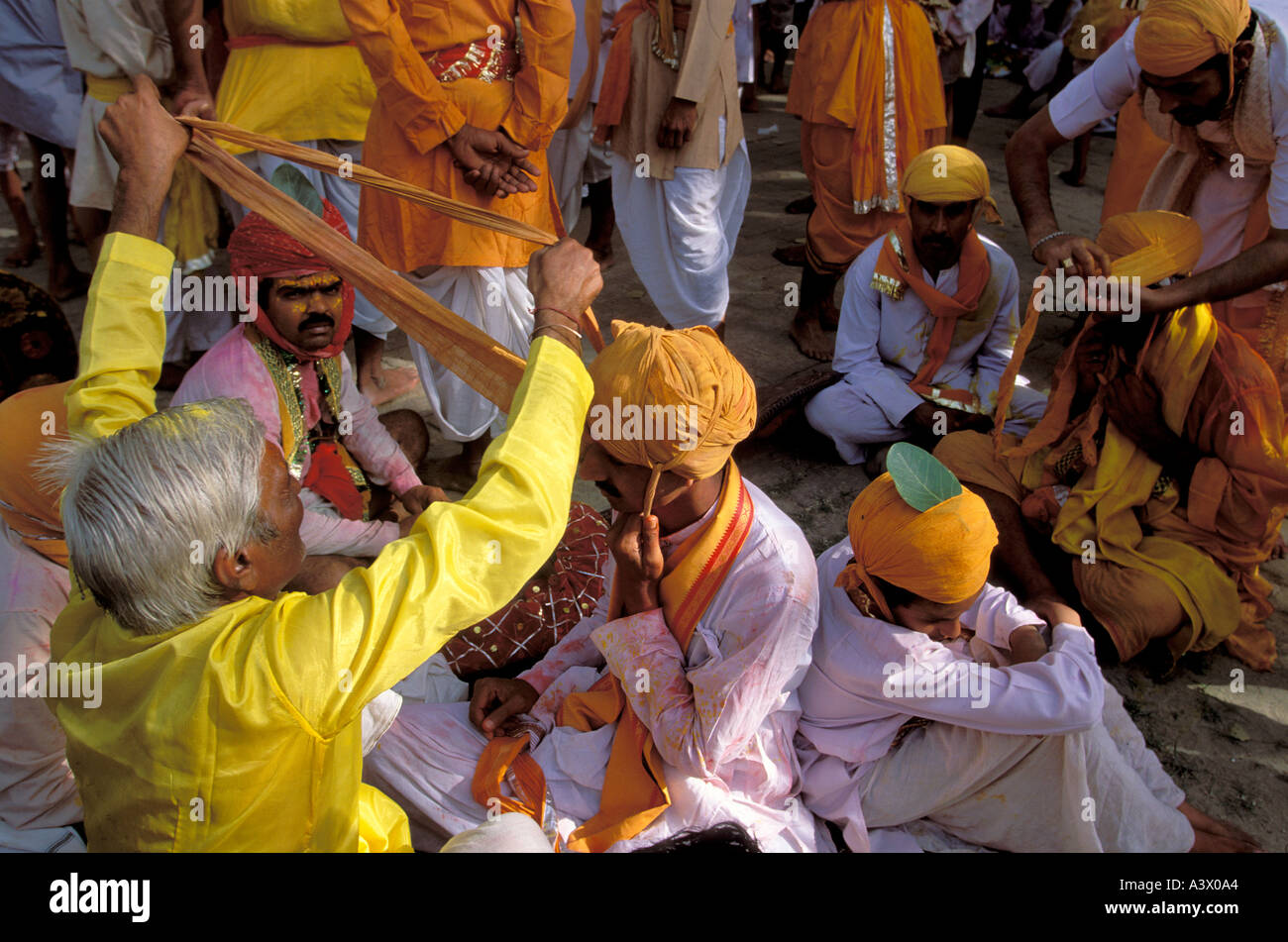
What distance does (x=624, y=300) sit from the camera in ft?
21.8

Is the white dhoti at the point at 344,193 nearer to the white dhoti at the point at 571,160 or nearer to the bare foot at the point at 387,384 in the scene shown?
the bare foot at the point at 387,384

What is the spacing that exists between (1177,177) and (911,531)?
2630 mm

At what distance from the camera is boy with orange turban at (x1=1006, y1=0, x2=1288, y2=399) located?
3432 millimetres

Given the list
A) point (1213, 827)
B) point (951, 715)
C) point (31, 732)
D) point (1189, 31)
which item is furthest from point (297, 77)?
point (1213, 827)

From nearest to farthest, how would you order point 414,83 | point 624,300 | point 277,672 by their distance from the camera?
point 277,672 → point 414,83 → point 624,300

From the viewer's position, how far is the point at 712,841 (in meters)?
2.54

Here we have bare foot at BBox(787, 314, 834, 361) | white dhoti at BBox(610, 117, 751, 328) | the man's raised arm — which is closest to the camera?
the man's raised arm

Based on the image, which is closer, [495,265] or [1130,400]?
[1130,400]

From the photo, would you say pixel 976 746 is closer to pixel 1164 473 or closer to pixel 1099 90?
pixel 1164 473

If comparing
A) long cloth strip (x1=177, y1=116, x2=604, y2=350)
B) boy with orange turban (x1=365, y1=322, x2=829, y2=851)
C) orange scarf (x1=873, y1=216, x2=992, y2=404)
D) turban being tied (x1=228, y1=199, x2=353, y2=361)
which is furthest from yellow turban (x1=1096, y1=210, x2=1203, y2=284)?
turban being tied (x1=228, y1=199, x2=353, y2=361)

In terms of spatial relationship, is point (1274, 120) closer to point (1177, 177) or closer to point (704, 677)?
point (1177, 177)

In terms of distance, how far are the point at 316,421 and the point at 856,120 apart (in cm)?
375

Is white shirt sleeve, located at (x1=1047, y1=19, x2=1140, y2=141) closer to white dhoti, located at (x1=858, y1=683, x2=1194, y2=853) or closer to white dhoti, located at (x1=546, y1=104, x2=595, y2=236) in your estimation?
white dhoti, located at (x1=858, y1=683, x2=1194, y2=853)

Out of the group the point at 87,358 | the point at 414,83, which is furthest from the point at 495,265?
the point at 87,358
